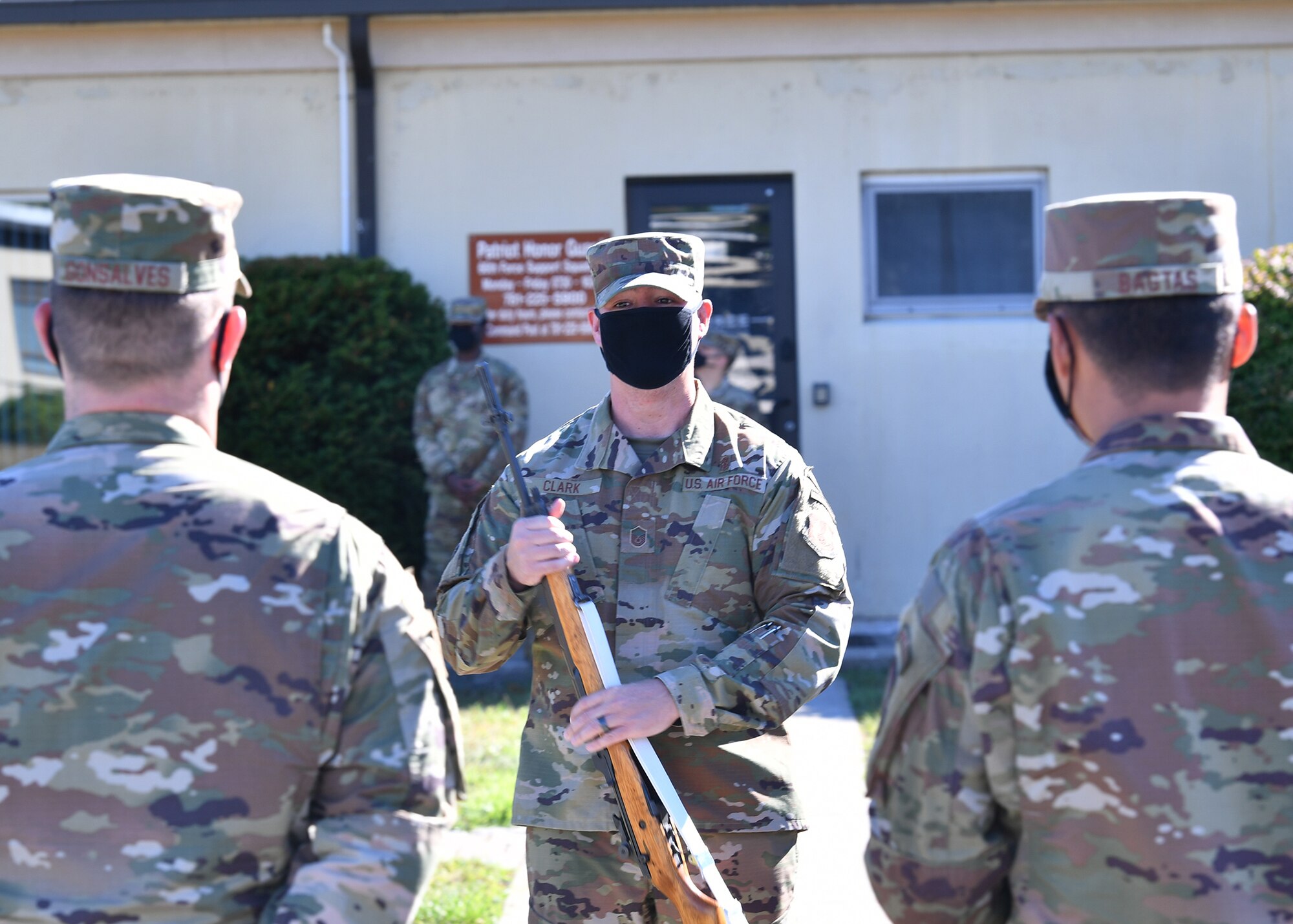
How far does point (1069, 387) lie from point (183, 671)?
4.69ft

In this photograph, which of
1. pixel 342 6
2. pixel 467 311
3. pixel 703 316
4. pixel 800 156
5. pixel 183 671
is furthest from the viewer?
pixel 800 156

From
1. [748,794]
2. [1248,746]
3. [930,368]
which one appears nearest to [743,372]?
[930,368]

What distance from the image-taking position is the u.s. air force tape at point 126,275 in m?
1.93

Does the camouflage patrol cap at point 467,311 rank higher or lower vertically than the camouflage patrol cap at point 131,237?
higher

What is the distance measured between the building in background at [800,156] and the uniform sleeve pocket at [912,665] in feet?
21.9

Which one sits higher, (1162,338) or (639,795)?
(1162,338)

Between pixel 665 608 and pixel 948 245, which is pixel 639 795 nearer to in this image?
pixel 665 608

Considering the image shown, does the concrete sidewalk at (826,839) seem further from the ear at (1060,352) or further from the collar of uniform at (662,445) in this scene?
the ear at (1060,352)

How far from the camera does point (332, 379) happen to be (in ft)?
27.2

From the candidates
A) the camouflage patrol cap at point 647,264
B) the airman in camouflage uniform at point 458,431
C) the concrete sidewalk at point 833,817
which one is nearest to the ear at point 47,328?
the camouflage patrol cap at point 647,264

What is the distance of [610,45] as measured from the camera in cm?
869

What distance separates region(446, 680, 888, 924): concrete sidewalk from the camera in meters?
4.58

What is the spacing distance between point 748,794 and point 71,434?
1550 mm

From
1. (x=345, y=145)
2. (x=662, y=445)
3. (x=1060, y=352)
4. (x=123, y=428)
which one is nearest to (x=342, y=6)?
(x=345, y=145)
